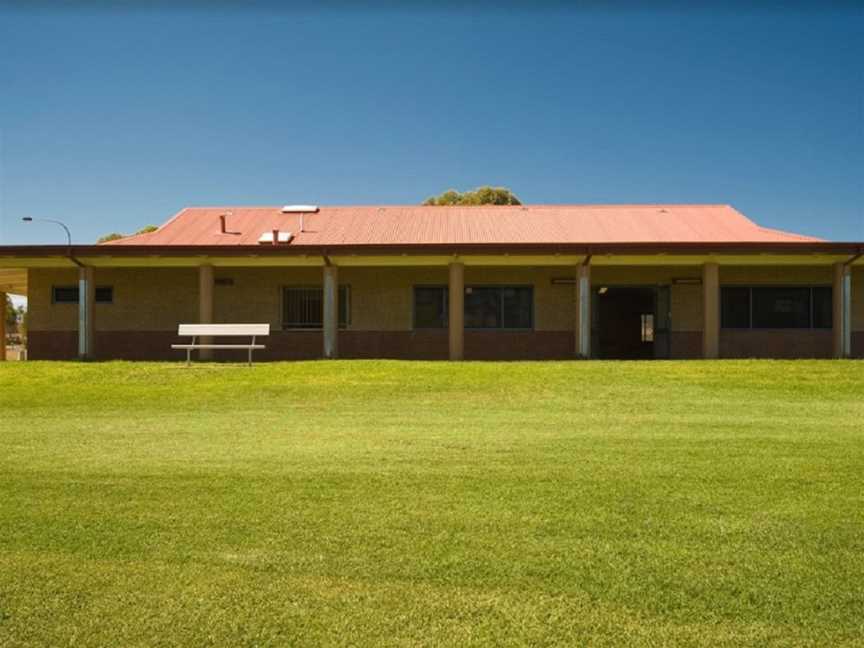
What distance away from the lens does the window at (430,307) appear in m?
20.2

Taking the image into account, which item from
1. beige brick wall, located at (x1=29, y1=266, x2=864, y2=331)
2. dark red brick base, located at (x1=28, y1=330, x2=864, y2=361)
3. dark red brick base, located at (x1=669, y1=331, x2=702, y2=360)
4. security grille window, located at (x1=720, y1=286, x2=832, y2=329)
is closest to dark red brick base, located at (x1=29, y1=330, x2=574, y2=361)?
dark red brick base, located at (x1=28, y1=330, x2=864, y2=361)

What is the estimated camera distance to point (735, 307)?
65.8ft

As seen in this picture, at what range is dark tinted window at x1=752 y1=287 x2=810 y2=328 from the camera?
20.0m

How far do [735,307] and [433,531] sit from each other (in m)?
18.0

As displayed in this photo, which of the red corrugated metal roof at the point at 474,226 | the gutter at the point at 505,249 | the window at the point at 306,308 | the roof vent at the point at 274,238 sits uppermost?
the red corrugated metal roof at the point at 474,226

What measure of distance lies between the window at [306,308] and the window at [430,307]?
82.0 inches

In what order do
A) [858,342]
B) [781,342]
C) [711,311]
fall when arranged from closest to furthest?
[711,311]
[858,342]
[781,342]

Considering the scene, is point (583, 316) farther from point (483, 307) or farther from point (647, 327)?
point (647, 327)

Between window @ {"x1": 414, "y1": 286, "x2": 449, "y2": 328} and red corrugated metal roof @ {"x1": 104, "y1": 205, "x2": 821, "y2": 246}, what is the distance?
142cm

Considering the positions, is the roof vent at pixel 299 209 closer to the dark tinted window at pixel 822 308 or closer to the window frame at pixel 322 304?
the window frame at pixel 322 304

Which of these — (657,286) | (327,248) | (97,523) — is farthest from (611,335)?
(97,523)

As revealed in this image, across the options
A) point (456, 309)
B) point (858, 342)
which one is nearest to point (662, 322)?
point (858, 342)

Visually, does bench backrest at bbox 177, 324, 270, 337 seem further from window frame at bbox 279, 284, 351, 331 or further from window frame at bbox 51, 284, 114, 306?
window frame at bbox 51, 284, 114, 306

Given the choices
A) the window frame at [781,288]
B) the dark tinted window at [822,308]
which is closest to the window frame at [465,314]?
the window frame at [781,288]
